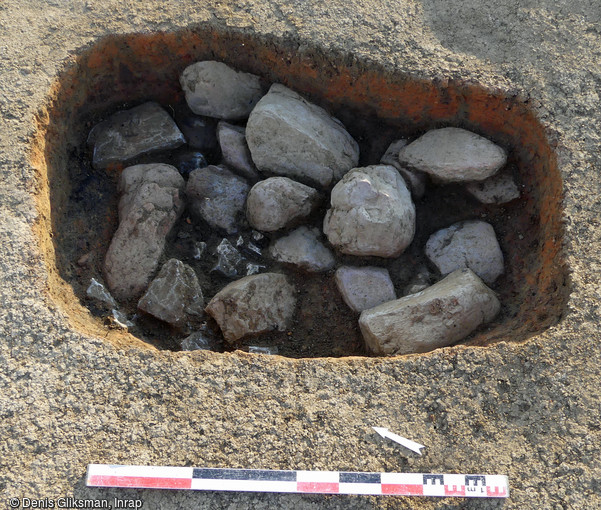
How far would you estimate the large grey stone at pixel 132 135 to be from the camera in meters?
2.78

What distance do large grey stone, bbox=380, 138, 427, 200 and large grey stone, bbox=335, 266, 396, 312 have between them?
46 cm

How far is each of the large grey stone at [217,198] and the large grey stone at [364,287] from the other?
629mm

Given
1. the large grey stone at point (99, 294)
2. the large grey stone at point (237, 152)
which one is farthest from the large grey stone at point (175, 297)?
the large grey stone at point (237, 152)

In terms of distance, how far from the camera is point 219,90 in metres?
2.76

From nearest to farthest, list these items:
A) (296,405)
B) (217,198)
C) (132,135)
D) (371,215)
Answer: (296,405) < (371,215) < (217,198) < (132,135)

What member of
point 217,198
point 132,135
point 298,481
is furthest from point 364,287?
point 132,135

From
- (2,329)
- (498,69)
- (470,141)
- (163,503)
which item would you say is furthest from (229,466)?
(498,69)

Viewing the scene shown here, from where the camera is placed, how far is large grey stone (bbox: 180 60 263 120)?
272 cm

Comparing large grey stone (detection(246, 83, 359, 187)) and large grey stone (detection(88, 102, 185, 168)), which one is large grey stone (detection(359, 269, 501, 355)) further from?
large grey stone (detection(88, 102, 185, 168))

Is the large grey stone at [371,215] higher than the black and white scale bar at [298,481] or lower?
higher

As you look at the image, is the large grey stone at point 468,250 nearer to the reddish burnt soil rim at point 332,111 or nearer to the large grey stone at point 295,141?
the reddish burnt soil rim at point 332,111

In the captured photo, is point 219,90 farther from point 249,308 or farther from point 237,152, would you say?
point 249,308

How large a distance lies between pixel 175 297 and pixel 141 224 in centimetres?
→ 43

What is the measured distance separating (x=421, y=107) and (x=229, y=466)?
71.9 inches
